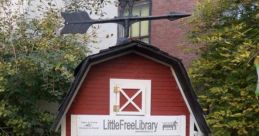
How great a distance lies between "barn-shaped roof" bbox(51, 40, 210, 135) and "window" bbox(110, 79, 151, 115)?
0.25 meters

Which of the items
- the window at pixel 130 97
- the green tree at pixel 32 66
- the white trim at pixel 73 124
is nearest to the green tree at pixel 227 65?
the green tree at pixel 32 66

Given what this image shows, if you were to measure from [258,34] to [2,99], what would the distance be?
15.4ft

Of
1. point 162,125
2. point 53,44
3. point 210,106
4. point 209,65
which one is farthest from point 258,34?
point 162,125

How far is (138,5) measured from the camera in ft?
43.4

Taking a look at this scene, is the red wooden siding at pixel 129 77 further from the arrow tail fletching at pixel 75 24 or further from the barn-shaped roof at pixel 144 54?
the arrow tail fletching at pixel 75 24

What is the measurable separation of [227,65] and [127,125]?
15.2 feet

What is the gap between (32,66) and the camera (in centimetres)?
647

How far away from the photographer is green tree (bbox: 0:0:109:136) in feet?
21.2

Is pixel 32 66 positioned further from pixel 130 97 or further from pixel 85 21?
pixel 130 97

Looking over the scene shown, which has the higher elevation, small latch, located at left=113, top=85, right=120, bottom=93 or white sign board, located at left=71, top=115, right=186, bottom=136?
small latch, located at left=113, top=85, right=120, bottom=93

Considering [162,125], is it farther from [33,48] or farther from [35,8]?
[35,8]

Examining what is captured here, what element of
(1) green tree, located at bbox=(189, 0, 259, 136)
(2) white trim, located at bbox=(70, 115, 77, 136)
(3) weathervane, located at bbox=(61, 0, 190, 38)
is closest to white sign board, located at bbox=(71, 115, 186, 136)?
(2) white trim, located at bbox=(70, 115, 77, 136)

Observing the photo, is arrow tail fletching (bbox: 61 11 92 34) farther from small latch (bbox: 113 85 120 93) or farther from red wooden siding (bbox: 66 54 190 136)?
small latch (bbox: 113 85 120 93)

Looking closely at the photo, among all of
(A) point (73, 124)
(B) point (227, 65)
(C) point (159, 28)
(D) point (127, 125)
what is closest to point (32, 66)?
(A) point (73, 124)
